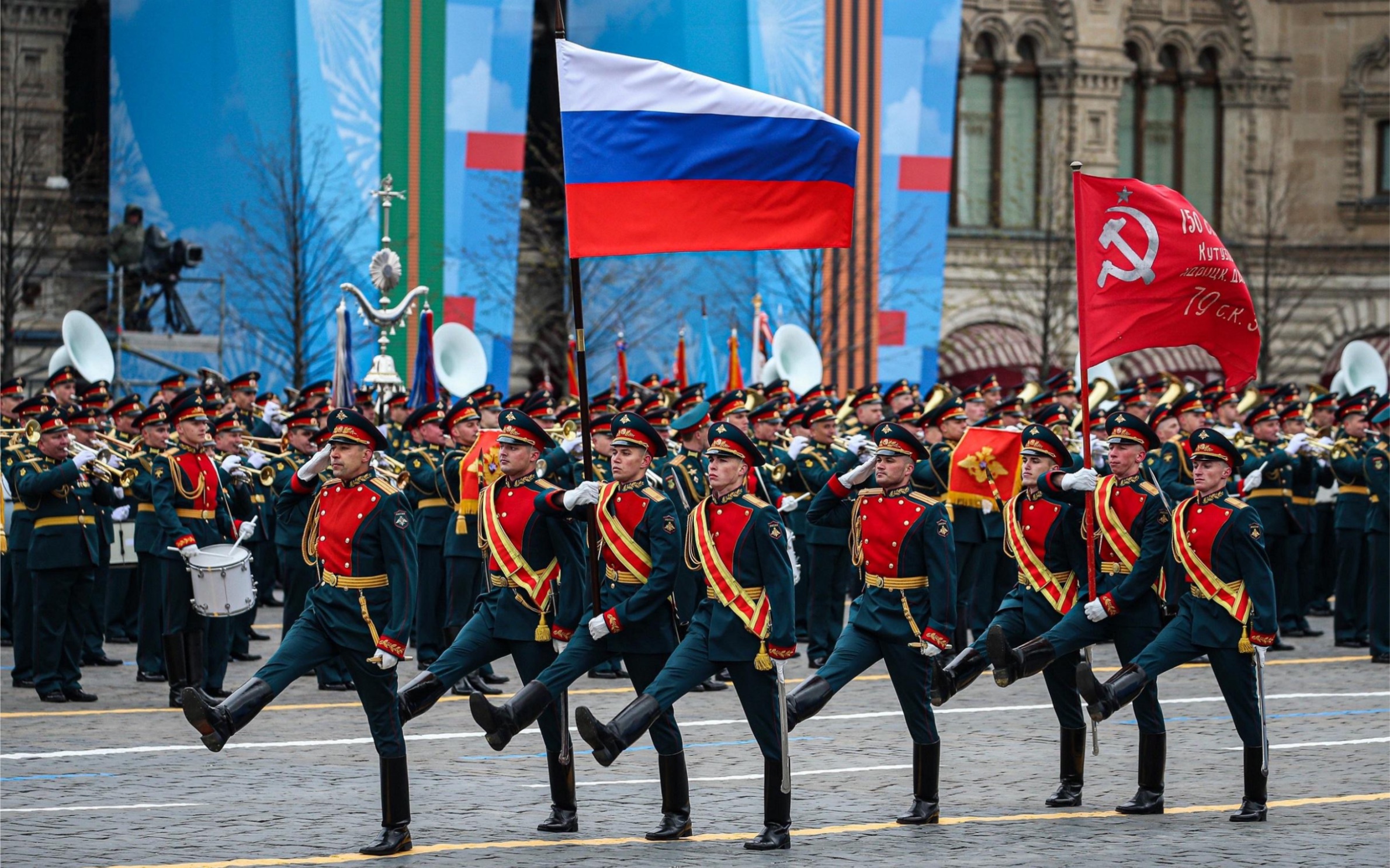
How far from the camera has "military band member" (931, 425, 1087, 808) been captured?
36.7 ft

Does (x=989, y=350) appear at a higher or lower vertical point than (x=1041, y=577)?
higher

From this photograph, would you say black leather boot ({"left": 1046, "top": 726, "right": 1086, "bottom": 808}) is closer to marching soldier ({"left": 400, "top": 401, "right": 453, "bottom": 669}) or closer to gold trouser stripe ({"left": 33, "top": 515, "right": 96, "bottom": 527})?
marching soldier ({"left": 400, "top": 401, "right": 453, "bottom": 669})

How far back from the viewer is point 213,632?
14812 mm

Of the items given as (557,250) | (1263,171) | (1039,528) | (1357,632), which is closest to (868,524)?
(1039,528)

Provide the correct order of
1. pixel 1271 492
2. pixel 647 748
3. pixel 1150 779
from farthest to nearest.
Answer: pixel 1271 492
pixel 647 748
pixel 1150 779

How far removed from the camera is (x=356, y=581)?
1020 centimetres

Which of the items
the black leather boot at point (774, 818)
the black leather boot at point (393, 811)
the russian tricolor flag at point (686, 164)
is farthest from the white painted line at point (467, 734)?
the russian tricolor flag at point (686, 164)

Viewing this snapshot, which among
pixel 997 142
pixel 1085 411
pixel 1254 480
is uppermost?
pixel 997 142

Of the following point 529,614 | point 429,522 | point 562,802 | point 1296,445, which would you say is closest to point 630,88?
point 529,614

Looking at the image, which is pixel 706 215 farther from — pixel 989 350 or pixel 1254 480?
pixel 989 350

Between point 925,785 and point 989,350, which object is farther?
point 989,350

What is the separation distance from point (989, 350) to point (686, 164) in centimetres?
3200

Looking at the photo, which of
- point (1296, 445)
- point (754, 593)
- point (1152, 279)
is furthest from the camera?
point (1296, 445)

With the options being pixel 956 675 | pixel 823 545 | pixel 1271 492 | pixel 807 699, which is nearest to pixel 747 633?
pixel 807 699
